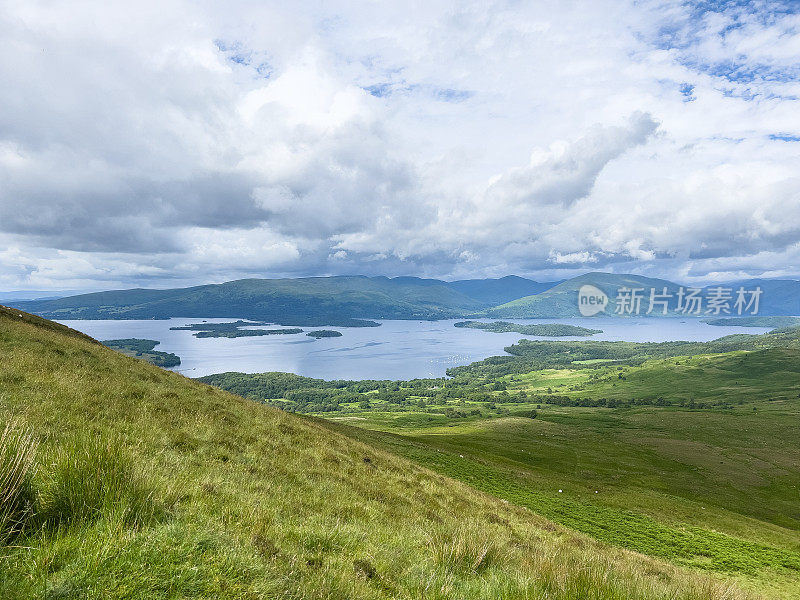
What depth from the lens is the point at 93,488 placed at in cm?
455

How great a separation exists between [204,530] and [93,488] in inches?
55.4

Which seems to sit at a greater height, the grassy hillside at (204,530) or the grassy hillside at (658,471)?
the grassy hillside at (204,530)

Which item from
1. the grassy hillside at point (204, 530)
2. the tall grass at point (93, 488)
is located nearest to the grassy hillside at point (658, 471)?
the grassy hillside at point (204, 530)

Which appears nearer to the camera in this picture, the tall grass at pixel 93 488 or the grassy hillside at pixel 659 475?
the tall grass at pixel 93 488

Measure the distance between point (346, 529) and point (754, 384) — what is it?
831 ft

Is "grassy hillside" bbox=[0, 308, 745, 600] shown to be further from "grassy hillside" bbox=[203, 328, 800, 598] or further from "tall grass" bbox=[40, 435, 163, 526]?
→ "grassy hillside" bbox=[203, 328, 800, 598]

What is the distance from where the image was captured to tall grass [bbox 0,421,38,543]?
376 cm

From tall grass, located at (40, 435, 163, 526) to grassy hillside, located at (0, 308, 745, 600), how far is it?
2cm

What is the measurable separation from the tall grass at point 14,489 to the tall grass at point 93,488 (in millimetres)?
180

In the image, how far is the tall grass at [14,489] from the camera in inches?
148

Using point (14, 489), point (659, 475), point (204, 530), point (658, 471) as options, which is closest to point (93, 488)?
point (14, 489)

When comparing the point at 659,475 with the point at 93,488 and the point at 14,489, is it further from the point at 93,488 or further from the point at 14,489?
the point at 14,489

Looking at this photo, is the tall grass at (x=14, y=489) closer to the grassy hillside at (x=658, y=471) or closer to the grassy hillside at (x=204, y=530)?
the grassy hillside at (x=204, y=530)

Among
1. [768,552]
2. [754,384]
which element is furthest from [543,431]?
[754,384]
